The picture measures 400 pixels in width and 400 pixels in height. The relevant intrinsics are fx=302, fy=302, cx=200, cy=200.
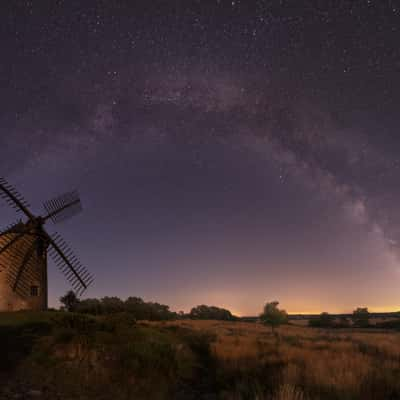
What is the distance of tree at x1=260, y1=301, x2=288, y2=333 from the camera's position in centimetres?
4047

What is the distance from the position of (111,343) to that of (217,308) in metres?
85.2

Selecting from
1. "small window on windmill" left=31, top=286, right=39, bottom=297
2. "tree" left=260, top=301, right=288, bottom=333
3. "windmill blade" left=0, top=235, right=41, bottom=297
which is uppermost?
"windmill blade" left=0, top=235, right=41, bottom=297

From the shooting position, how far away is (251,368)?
1128 cm

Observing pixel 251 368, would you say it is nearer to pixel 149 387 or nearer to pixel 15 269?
pixel 149 387

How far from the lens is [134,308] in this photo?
146 feet

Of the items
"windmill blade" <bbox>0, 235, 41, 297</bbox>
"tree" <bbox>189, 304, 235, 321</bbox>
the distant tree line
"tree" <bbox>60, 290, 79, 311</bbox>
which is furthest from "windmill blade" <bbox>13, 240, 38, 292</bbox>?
"tree" <bbox>189, 304, 235, 321</bbox>

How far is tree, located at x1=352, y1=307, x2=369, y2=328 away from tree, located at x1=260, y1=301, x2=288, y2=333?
3093 centimetres

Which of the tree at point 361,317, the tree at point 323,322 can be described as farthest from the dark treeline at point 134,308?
the tree at point 361,317

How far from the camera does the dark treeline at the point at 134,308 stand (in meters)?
38.2

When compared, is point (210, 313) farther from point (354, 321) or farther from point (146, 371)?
point (146, 371)

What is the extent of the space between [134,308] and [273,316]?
65.4ft

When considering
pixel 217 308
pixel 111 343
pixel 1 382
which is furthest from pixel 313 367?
pixel 217 308

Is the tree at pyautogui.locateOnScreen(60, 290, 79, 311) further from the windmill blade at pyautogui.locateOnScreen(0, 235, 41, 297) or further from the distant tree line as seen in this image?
the distant tree line

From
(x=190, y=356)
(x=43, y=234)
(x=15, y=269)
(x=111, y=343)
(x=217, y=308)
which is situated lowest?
(x=217, y=308)
